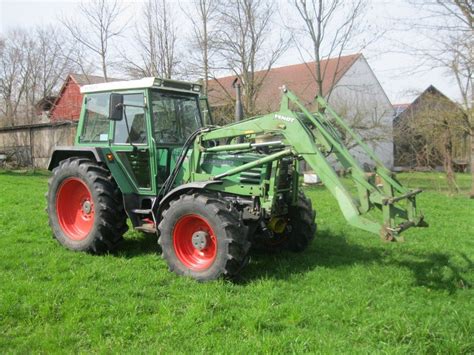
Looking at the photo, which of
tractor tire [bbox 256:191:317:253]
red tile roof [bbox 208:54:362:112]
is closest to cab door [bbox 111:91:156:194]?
tractor tire [bbox 256:191:317:253]

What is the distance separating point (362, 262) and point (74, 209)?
422 centimetres

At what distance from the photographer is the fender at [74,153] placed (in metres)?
6.66

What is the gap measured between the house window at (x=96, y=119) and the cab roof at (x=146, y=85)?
0.33 ft

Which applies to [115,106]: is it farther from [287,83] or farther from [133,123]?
[287,83]

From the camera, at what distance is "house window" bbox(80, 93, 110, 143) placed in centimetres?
687

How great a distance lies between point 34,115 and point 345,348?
1215 inches

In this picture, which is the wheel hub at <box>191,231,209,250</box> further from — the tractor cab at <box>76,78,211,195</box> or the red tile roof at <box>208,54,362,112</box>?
the red tile roof at <box>208,54,362,112</box>

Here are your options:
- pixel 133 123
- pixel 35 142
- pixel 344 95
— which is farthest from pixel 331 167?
pixel 344 95

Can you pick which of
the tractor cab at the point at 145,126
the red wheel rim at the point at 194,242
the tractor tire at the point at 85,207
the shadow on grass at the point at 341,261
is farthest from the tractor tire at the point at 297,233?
the tractor tire at the point at 85,207

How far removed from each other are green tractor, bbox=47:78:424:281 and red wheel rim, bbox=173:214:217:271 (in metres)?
0.01

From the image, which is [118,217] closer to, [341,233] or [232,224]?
[232,224]

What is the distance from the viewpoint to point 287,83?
24953 mm

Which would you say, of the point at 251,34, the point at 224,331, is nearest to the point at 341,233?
the point at 224,331

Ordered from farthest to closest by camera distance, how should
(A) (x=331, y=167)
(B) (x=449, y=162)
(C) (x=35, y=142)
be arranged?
(C) (x=35, y=142) < (B) (x=449, y=162) < (A) (x=331, y=167)
